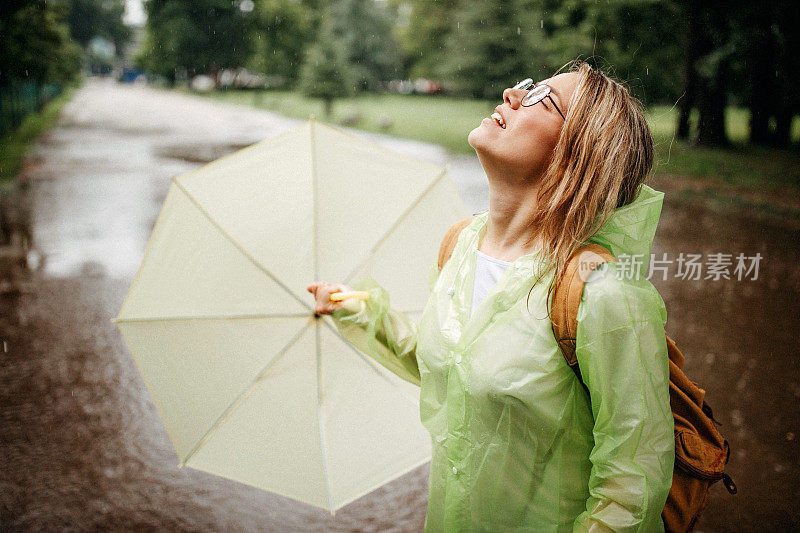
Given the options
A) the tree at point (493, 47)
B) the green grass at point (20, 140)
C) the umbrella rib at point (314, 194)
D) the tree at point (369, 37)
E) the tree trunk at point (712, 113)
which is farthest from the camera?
the tree at point (369, 37)

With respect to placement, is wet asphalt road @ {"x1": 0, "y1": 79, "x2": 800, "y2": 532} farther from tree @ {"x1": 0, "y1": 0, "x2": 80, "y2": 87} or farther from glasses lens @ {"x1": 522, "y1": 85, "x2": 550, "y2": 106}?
tree @ {"x1": 0, "y1": 0, "x2": 80, "y2": 87}

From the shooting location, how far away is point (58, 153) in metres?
14.7

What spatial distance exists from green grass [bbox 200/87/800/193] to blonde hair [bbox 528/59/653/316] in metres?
0.14

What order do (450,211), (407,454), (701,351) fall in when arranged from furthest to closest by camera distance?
(701,351), (450,211), (407,454)

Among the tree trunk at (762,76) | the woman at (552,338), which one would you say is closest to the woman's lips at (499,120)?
the woman at (552,338)

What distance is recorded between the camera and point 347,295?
Result: 1.77 m

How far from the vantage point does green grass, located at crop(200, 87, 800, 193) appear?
11053 millimetres

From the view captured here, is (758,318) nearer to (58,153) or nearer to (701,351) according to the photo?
(701,351)

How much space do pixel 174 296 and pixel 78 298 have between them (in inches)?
191

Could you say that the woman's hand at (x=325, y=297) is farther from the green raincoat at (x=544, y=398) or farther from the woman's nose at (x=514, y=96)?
the woman's nose at (x=514, y=96)

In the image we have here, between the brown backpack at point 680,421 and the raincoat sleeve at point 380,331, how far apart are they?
578 millimetres

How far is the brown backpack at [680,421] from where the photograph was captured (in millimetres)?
1271

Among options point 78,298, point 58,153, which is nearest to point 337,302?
point 78,298

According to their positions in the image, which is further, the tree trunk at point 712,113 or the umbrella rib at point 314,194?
the tree trunk at point 712,113
